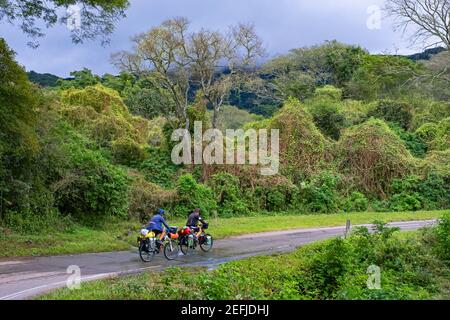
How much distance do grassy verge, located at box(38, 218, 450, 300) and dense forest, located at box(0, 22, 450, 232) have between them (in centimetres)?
829

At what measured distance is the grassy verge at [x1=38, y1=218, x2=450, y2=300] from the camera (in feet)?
32.3

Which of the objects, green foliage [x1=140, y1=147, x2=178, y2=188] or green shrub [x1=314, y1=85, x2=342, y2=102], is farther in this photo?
green shrub [x1=314, y1=85, x2=342, y2=102]

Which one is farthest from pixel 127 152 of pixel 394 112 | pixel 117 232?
pixel 394 112

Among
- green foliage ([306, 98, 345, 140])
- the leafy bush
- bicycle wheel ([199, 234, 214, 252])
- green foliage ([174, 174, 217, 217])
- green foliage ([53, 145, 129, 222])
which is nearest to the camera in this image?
bicycle wheel ([199, 234, 214, 252])

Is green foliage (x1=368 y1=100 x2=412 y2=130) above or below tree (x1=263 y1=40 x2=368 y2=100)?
below

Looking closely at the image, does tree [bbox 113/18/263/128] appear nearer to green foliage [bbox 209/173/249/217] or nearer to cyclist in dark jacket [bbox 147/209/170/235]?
green foliage [bbox 209/173/249/217]

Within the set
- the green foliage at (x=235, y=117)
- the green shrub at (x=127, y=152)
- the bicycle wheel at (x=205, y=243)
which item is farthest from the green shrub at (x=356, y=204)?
the green foliage at (x=235, y=117)

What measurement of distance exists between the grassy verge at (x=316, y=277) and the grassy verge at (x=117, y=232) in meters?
5.29

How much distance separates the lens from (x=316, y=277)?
1293 centimetres

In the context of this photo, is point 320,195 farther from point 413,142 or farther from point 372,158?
point 413,142

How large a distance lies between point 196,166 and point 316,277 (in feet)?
67.4

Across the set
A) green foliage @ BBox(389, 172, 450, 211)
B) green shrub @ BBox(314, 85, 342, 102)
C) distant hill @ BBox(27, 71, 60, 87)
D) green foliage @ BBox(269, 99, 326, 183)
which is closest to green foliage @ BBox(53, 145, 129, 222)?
green foliage @ BBox(269, 99, 326, 183)

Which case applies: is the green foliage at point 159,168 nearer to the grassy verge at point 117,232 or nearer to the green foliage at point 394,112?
the grassy verge at point 117,232
